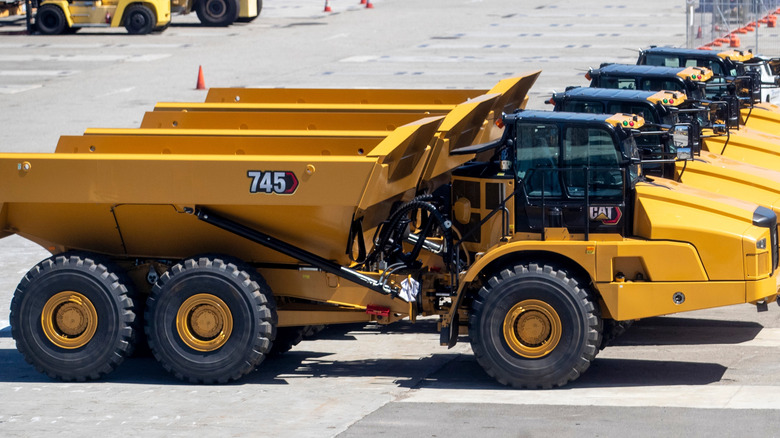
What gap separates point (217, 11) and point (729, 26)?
1755 centimetres

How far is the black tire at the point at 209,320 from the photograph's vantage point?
11.2 m

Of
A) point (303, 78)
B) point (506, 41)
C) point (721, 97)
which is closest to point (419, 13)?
point (506, 41)

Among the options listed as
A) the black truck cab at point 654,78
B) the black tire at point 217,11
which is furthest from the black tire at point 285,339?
the black tire at point 217,11

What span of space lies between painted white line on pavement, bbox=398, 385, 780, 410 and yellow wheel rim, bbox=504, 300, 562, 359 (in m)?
0.38

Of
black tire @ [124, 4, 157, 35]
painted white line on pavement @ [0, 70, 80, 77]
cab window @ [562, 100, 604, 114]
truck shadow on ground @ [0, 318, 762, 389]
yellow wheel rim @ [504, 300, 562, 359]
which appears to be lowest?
truck shadow on ground @ [0, 318, 762, 389]

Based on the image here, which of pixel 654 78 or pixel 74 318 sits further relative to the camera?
pixel 654 78

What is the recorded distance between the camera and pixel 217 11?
42.8 m

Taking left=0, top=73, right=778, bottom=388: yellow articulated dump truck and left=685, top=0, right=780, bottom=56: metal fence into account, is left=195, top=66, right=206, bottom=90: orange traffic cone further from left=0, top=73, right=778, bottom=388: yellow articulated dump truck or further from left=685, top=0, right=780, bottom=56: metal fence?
left=0, top=73, right=778, bottom=388: yellow articulated dump truck

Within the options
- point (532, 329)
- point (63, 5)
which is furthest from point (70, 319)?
point (63, 5)

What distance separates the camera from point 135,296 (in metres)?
11.7

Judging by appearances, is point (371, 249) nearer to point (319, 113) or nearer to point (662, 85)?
point (319, 113)

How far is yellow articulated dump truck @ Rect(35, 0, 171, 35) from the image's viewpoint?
39.8m

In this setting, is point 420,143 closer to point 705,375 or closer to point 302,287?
point 302,287

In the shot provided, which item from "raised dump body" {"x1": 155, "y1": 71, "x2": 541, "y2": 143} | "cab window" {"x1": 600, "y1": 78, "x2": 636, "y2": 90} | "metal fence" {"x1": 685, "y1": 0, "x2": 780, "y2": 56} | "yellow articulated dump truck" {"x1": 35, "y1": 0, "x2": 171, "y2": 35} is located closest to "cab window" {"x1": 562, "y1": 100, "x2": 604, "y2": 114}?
"raised dump body" {"x1": 155, "y1": 71, "x2": 541, "y2": 143}
